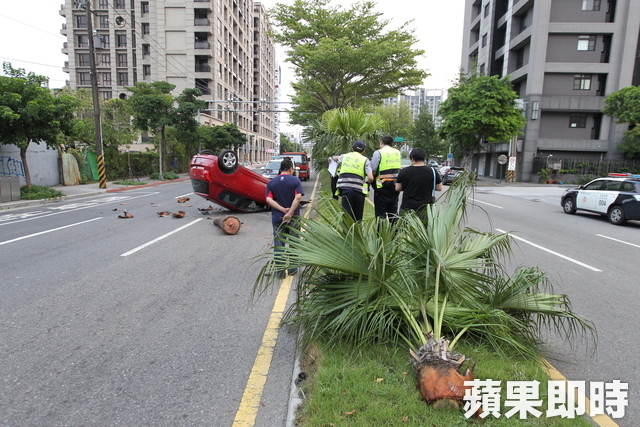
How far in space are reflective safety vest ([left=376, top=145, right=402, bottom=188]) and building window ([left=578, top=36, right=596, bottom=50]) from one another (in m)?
36.0

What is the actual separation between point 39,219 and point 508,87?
3203cm

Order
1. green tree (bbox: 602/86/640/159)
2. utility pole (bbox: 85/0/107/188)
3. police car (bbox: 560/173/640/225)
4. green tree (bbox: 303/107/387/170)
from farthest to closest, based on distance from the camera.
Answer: green tree (bbox: 602/86/640/159) < utility pole (bbox: 85/0/107/188) < green tree (bbox: 303/107/387/170) < police car (bbox: 560/173/640/225)

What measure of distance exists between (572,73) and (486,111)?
10255 millimetres

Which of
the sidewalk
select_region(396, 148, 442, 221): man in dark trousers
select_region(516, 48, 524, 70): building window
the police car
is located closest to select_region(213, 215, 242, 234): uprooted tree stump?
select_region(396, 148, 442, 221): man in dark trousers

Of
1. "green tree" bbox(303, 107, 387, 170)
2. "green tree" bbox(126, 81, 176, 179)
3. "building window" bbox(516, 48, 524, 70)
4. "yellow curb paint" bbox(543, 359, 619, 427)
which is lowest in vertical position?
"yellow curb paint" bbox(543, 359, 619, 427)

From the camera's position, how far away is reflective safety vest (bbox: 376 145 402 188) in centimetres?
729

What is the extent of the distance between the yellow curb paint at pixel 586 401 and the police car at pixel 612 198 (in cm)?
1158

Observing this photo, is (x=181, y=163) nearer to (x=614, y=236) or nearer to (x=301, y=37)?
(x=301, y=37)

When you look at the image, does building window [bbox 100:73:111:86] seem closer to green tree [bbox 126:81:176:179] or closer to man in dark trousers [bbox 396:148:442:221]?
green tree [bbox 126:81:176:179]

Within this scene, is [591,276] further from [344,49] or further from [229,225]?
[344,49]

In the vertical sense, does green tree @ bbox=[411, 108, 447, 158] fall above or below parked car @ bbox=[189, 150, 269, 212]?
above

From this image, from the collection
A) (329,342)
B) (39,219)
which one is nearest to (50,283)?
(329,342)

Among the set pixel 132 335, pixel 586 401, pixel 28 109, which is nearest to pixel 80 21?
pixel 28 109

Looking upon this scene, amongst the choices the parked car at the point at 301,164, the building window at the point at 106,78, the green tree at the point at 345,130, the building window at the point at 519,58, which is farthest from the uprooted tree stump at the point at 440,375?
the building window at the point at 106,78
